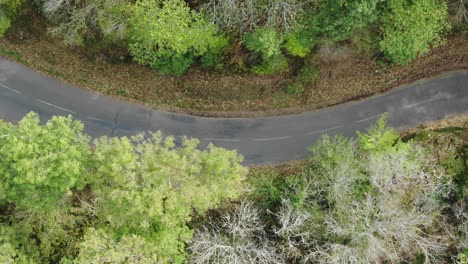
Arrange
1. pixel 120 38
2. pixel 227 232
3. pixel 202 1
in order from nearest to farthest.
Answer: pixel 227 232 → pixel 202 1 → pixel 120 38

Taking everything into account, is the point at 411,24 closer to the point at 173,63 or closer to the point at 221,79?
the point at 221,79

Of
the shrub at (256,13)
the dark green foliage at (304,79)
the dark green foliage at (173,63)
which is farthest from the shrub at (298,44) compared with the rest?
the dark green foliage at (173,63)

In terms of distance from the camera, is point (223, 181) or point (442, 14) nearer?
point (223, 181)

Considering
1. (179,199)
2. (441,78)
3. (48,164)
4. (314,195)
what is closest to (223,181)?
(179,199)

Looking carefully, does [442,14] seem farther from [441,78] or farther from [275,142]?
[275,142]

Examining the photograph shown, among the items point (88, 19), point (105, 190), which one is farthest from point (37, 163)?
point (88, 19)

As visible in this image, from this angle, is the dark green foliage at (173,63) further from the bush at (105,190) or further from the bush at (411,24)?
the bush at (411,24)
